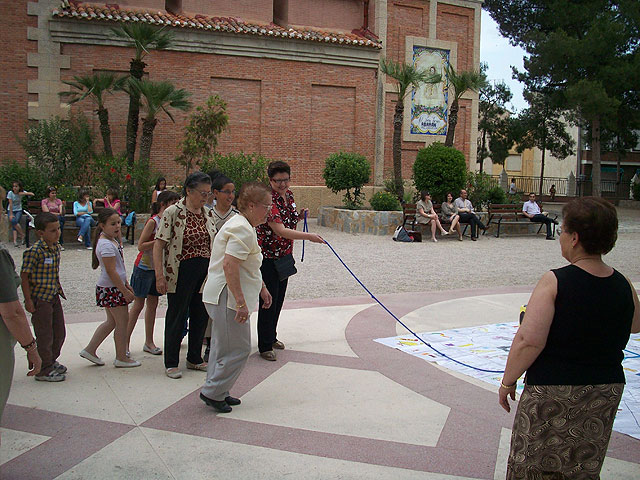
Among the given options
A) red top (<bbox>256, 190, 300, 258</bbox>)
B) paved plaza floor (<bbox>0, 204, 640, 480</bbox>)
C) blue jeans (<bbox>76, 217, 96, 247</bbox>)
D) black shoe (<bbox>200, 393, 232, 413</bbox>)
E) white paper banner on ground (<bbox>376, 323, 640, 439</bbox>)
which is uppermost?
red top (<bbox>256, 190, 300, 258</bbox>)

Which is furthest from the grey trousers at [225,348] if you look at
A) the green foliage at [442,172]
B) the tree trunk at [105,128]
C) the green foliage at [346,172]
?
the tree trunk at [105,128]

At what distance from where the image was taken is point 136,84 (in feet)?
55.0

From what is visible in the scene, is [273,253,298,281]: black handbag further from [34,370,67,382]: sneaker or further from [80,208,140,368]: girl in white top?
[34,370,67,382]: sneaker

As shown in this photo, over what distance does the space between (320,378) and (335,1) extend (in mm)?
19816

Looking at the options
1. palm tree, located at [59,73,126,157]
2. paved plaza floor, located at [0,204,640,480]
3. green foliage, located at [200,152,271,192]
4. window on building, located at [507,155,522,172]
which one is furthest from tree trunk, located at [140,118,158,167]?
window on building, located at [507,155,522,172]

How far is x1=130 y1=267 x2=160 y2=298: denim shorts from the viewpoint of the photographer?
5.61 m

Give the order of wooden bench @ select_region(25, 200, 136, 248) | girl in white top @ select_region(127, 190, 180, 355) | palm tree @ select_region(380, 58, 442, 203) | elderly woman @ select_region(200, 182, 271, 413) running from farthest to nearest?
1. palm tree @ select_region(380, 58, 442, 203)
2. wooden bench @ select_region(25, 200, 136, 248)
3. girl in white top @ select_region(127, 190, 180, 355)
4. elderly woman @ select_region(200, 182, 271, 413)

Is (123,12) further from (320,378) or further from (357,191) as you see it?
(320,378)

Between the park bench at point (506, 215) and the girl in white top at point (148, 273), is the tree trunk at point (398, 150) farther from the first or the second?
the girl in white top at point (148, 273)

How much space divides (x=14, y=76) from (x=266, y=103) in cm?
752

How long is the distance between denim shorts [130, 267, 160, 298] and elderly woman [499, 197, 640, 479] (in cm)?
375

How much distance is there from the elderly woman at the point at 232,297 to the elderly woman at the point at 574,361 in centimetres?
206

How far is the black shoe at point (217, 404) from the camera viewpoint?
14.2ft

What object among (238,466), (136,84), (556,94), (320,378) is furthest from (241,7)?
(238,466)
